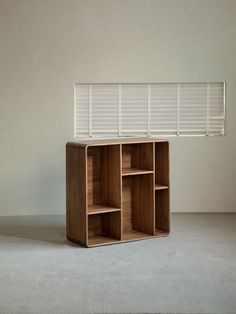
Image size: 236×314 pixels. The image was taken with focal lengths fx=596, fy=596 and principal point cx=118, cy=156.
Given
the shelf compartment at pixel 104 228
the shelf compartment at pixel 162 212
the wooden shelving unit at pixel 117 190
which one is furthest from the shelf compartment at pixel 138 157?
the shelf compartment at pixel 104 228

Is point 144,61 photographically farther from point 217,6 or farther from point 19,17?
point 19,17

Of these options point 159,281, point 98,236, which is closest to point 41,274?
point 159,281

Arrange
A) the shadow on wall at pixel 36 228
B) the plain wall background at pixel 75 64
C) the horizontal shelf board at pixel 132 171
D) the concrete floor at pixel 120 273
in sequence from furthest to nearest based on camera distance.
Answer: the plain wall background at pixel 75 64 < the shadow on wall at pixel 36 228 < the horizontal shelf board at pixel 132 171 < the concrete floor at pixel 120 273

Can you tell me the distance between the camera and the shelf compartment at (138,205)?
590cm

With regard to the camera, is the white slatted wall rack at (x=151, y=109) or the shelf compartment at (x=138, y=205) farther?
the white slatted wall rack at (x=151, y=109)

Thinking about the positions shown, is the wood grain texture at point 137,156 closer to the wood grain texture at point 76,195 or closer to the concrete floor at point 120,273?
the wood grain texture at point 76,195

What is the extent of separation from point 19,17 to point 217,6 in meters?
2.29

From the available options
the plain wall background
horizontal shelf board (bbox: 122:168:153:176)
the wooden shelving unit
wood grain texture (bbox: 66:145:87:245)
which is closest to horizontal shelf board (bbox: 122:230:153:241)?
the wooden shelving unit

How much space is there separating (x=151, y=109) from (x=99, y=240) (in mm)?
2046

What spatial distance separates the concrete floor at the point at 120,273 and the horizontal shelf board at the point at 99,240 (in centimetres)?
10

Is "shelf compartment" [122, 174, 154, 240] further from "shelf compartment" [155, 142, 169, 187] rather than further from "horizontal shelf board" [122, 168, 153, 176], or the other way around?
"shelf compartment" [155, 142, 169, 187]

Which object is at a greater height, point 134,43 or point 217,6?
point 217,6

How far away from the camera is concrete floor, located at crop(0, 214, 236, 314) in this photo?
12.9 ft

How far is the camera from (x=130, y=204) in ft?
20.0
